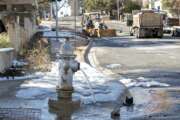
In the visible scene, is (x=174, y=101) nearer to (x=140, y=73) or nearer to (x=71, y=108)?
(x=71, y=108)

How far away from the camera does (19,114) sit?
10.2 m

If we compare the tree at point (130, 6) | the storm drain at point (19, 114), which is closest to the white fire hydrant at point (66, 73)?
the storm drain at point (19, 114)

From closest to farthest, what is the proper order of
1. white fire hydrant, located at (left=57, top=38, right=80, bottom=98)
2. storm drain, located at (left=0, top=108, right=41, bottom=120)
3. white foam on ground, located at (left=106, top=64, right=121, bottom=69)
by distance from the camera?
storm drain, located at (left=0, top=108, right=41, bottom=120), white fire hydrant, located at (left=57, top=38, right=80, bottom=98), white foam on ground, located at (left=106, top=64, right=121, bottom=69)

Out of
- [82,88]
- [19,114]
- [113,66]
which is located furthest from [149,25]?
[19,114]

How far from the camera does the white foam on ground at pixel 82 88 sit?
13.2 meters

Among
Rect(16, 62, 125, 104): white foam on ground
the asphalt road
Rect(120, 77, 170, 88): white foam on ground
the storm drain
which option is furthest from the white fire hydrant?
Rect(120, 77, 170, 88): white foam on ground

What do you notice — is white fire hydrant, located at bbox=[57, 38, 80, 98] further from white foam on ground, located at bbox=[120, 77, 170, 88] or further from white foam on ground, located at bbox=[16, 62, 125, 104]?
white foam on ground, located at bbox=[120, 77, 170, 88]

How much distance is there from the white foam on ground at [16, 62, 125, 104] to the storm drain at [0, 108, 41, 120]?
87.9 inches

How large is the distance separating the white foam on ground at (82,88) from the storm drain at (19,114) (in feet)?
7.33

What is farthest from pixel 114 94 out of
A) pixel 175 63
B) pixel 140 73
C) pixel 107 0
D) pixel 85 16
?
pixel 107 0

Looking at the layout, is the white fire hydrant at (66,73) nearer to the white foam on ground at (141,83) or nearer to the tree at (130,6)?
the white foam on ground at (141,83)

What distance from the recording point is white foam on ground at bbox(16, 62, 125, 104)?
1318cm

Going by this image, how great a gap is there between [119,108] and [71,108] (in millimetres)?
1131

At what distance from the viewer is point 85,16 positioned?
7488 cm
